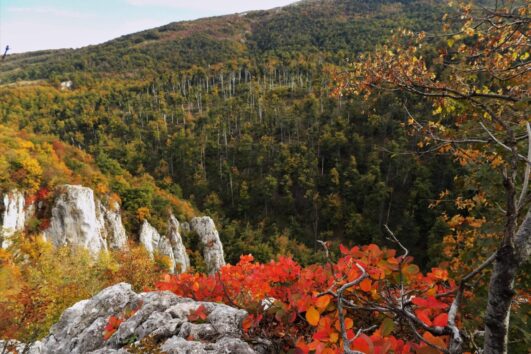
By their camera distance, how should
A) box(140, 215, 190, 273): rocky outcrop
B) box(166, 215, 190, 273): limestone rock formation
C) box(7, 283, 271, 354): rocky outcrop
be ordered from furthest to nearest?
1. box(166, 215, 190, 273): limestone rock formation
2. box(140, 215, 190, 273): rocky outcrop
3. box(7, 283, 271, 354): rocky outcrop

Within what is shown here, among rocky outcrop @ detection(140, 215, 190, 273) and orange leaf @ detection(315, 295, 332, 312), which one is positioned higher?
orange leaf @ detection(315, 295, 332, 312)

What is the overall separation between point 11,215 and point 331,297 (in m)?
25.6

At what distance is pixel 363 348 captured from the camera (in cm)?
150

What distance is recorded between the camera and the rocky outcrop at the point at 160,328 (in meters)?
2.74

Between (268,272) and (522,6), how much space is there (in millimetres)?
4219

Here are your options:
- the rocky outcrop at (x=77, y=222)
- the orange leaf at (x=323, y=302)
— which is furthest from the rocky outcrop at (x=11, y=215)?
the orange leaf at (x=323, y=302)

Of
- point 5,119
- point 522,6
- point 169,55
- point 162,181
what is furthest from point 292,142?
point 169,55

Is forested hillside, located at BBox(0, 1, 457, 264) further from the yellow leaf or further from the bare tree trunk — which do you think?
the bare tree trunk

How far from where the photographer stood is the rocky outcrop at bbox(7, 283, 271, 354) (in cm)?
274

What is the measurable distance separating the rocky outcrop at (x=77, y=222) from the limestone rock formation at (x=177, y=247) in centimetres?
789

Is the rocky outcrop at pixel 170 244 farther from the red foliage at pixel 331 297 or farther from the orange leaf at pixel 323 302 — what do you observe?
the orange leaf at pixel 323 302

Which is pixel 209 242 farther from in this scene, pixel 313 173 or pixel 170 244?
pixel 313 173

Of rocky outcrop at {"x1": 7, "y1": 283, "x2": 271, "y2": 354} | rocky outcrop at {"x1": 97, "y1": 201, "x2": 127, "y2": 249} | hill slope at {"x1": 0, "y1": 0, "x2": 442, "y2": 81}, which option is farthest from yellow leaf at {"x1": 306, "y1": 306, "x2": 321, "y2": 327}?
hill slope at {"x1": 0, "y1": 0, "x2": 442, "y2": 81}

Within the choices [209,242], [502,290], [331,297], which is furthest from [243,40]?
[502,290]
